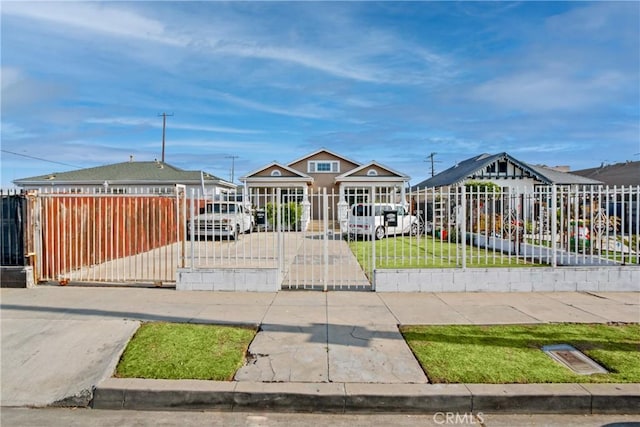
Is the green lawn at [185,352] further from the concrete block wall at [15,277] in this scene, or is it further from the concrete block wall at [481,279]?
the concrete block wall at [15,277]

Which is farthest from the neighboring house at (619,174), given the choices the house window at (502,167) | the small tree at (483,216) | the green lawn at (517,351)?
the green lawn at (517,351)

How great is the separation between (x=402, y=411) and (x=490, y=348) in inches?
63.2

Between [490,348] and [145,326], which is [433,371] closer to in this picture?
[490,348]

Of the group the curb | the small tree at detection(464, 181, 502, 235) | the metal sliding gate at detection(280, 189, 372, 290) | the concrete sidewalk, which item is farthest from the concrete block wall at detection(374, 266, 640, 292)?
the curb

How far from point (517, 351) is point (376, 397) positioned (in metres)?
1.98

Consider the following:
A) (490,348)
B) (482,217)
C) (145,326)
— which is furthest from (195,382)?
(482,217)

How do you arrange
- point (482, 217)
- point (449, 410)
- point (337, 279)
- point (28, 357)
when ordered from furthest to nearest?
point (482, 217)
point (337, 279)
point (28, 357)
point (449, 410)

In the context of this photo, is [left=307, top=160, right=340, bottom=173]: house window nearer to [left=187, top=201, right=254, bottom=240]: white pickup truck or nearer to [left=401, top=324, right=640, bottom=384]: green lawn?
[left=187, top=201, right=254, bottom=240]: white pickup truck

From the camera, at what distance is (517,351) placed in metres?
4.58

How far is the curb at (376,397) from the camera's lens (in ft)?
12.0

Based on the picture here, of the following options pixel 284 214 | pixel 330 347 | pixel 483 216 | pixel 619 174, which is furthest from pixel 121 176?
pixel 619 174

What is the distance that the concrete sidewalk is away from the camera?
12.2 ft

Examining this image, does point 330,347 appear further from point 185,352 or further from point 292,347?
point 185,352

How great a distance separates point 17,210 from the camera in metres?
7.91
